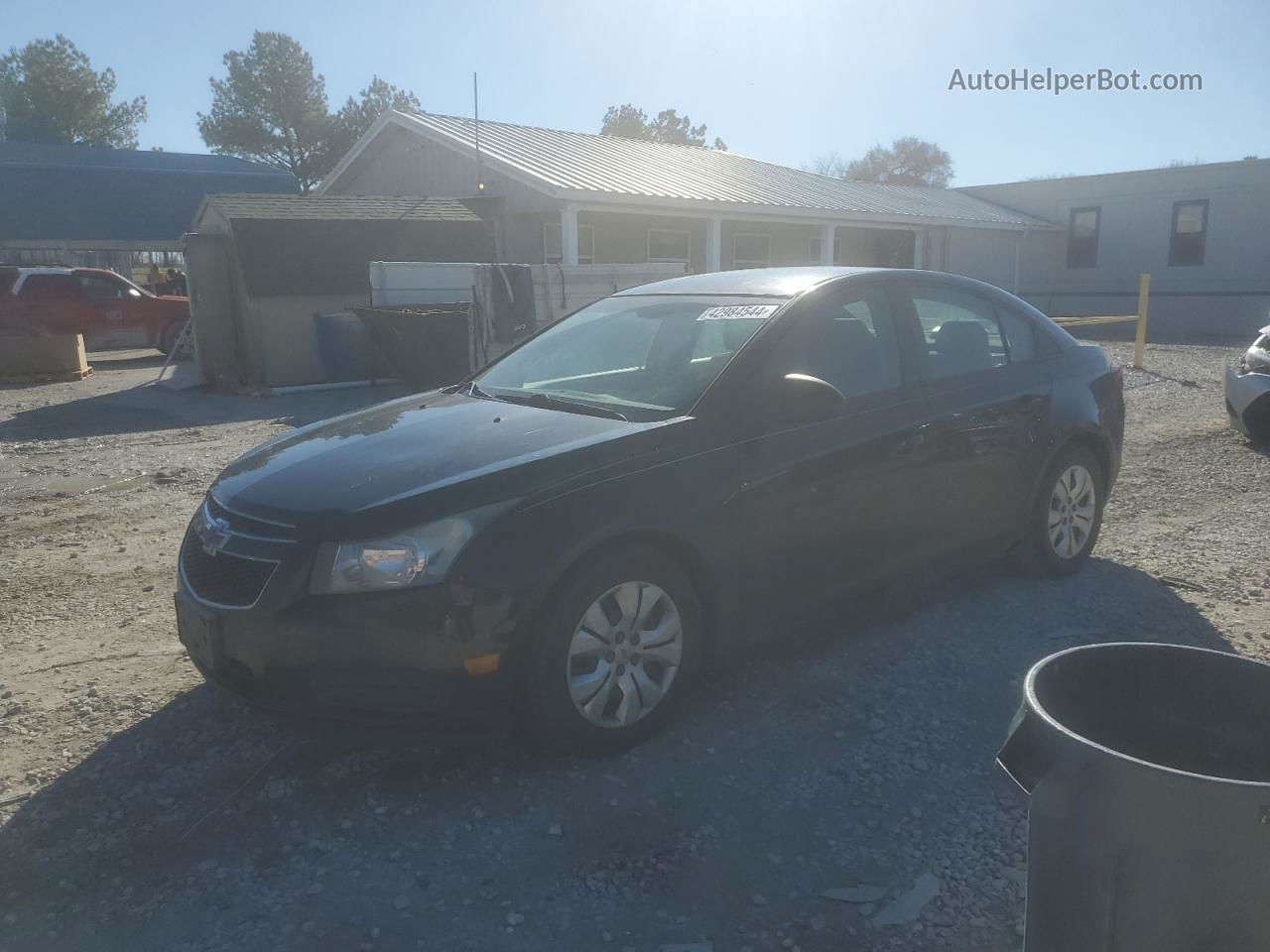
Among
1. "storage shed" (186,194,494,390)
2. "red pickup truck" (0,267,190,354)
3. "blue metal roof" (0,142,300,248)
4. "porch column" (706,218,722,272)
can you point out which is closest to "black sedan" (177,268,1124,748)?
"storage shed" (186,194,494,390)

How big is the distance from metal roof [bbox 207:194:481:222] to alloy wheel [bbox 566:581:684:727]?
13.4m

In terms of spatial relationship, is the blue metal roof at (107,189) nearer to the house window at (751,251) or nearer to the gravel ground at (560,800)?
the house window at (751,251)

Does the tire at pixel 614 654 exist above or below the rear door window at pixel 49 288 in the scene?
below

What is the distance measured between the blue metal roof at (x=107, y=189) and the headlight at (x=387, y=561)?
2897 cm

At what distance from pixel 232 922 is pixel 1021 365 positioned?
4.20 metres

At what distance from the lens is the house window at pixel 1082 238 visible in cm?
2845

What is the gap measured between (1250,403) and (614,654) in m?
7.06

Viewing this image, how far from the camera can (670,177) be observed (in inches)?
817

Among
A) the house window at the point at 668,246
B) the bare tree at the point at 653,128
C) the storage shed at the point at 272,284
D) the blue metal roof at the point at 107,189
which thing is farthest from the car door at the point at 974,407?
the bare tree at the point at 653,128

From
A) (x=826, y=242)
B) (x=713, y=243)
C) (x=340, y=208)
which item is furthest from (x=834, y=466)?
(x=826, y=242)

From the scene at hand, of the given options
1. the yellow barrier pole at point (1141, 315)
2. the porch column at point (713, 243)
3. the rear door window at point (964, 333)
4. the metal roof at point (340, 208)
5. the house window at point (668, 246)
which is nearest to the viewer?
the rear door window at point (964, 333)

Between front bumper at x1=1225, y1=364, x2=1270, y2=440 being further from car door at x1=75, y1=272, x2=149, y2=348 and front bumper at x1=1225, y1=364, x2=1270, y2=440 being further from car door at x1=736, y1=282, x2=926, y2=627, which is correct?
car door at x1=75, y1=272, x2=149, y2=348

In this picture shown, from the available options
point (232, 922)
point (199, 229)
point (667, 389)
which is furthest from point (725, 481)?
point (199, 229)

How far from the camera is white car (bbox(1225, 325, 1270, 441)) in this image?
8266 mm
